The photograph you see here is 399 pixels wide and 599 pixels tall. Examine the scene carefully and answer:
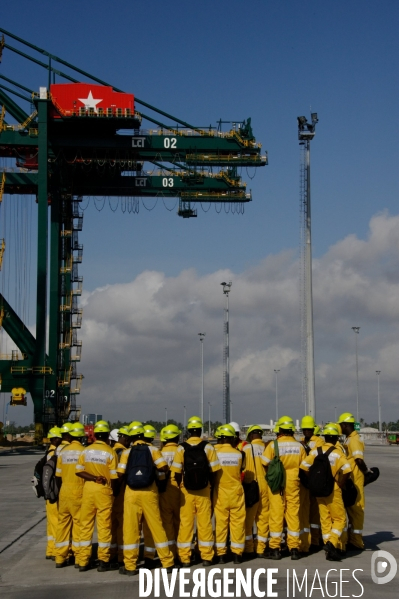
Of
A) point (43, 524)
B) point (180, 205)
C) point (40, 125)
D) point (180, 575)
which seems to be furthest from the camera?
point (180, 205)

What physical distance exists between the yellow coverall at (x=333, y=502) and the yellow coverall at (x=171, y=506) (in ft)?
5.71

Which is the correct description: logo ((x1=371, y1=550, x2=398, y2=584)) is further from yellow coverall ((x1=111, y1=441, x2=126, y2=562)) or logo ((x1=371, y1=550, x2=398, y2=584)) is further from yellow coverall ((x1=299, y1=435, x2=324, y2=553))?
yellow coverall ((x1=111, y1=441, x2=126, y2=562))

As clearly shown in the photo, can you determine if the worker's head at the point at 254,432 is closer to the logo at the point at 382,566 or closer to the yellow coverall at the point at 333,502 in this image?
the yellow coverall at the point at 333,502

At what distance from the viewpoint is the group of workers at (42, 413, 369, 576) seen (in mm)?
9625

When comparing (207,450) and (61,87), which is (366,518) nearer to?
(207,450)

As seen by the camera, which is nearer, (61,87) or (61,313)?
(61,87)

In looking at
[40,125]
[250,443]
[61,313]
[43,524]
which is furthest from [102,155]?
[250,443]

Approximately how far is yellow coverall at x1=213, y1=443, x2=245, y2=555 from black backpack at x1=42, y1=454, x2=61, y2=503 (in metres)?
2.17

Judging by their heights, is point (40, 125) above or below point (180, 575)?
above

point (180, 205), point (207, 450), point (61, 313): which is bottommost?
point (207, 450)

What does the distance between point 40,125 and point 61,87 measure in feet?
9.03

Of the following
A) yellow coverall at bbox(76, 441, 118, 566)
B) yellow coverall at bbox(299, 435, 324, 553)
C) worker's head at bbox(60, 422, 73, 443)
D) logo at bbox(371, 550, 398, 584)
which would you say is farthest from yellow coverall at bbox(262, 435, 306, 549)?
worker's head at bbox(60, 422, 73, 443)

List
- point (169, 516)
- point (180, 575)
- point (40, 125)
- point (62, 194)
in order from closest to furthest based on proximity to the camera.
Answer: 1. point (180, 575)
2. point (169, 516)
3. point (40, 125)
4. point (62, 194)

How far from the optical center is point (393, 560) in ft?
33.6
